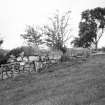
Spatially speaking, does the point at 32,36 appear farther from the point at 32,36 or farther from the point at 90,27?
the point at 90,27

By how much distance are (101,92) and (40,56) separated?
629 centimetres

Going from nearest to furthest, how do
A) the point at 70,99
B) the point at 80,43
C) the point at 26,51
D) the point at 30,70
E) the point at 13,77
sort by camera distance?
the point at 70,99 < the point at 13,77 < the point at 30,70 < the point at 26,51 < the point at 80,43

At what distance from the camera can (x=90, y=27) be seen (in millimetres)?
28047

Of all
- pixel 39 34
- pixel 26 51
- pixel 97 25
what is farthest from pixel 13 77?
pixel 97 25

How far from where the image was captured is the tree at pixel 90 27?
2628 cm

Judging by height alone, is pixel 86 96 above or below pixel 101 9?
below

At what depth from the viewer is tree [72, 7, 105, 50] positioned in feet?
86.2

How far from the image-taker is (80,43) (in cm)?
2628

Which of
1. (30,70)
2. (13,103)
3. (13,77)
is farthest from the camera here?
(30,70)

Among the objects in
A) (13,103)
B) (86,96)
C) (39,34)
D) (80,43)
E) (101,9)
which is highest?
(101,9)

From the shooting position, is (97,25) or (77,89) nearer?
(77,89)

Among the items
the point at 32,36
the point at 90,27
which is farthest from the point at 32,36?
the point at 90,27

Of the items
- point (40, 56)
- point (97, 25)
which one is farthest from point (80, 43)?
point (40, 56)

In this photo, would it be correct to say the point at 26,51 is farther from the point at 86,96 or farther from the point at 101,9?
the point at 101,9
